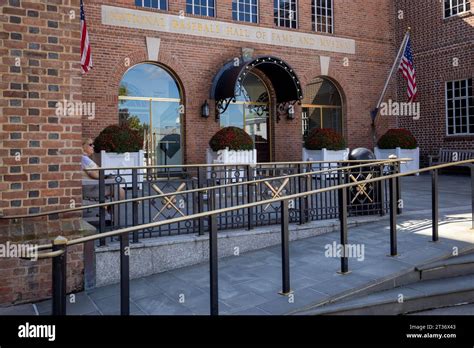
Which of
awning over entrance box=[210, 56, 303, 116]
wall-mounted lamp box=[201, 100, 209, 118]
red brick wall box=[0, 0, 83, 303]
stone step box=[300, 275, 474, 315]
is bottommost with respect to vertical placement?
stone step box=[300, 275, 474, 315]

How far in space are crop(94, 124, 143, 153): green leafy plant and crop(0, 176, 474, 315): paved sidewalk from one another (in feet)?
19.8

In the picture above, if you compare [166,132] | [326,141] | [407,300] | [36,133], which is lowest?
[407,300]

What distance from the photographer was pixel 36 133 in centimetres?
444

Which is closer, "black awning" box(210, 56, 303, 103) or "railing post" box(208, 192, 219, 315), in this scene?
"railing post" box(208, 192, 219, 315)

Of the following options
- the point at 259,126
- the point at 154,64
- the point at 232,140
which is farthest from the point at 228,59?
the point at 232,140

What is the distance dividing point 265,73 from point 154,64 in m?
3.62

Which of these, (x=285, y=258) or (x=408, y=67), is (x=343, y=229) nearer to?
(x=285, y=258)

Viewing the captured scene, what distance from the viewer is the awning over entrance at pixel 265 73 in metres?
12.4

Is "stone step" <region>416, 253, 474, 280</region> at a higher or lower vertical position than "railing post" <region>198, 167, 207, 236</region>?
lower

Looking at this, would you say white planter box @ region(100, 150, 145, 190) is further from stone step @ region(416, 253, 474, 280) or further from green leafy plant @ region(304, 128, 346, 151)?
stone step @ region(416, 253, 474, 280)

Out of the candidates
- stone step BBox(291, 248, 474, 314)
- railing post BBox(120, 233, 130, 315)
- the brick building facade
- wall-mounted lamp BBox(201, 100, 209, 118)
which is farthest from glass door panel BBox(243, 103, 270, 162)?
railing post BBox(120, 233, 130, 315)

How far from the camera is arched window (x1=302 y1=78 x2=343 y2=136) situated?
15.7m

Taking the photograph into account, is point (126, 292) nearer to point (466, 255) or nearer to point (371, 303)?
point (371, 303)

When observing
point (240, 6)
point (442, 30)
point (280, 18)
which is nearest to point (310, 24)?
point (280, 18)
